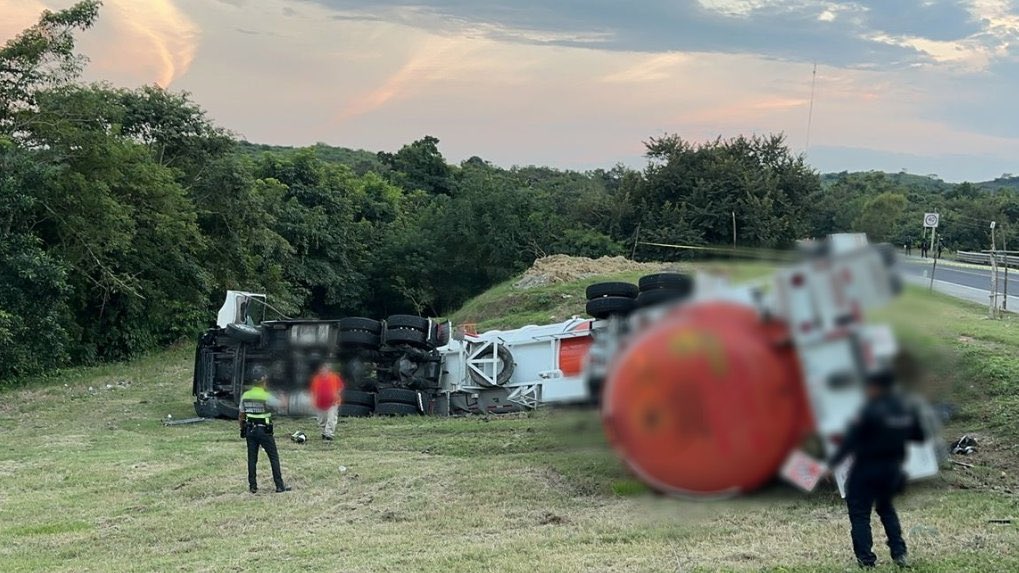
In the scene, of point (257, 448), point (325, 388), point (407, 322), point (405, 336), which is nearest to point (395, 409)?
point (257, 448)

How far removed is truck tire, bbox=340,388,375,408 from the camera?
14602mm

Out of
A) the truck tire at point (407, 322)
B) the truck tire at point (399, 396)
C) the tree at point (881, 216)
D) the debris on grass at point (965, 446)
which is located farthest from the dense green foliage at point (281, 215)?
the debris on grass at point (965, 446)

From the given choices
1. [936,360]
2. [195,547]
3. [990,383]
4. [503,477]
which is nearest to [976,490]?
[990,383]

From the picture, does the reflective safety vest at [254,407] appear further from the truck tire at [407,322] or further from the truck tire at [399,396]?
the truck tire at [407,322]

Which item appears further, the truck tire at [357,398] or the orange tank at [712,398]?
the truck tire at [357,398]

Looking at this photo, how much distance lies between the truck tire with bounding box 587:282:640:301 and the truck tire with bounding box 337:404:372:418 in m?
16.3

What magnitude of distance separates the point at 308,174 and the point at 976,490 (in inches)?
1642

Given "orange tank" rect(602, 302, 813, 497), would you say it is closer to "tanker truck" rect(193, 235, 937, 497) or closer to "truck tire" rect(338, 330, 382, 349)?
"tanker truck" rect(193, 235, 937, 497)

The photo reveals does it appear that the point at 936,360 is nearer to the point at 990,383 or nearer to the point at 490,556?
the point at 490,556

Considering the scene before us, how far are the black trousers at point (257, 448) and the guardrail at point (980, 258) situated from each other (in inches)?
528

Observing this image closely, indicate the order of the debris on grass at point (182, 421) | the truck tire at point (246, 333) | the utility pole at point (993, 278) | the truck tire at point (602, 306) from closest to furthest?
the truck tire at point (602, 306) < the utility pole at point (993, 278) < the truck tire at point (246, 333) < the debris on grass at point (182, 421)

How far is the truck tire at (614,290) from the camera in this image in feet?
5.97

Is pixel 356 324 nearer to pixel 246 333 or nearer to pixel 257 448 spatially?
pixel 246 333

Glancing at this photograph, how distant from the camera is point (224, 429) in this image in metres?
20.9
